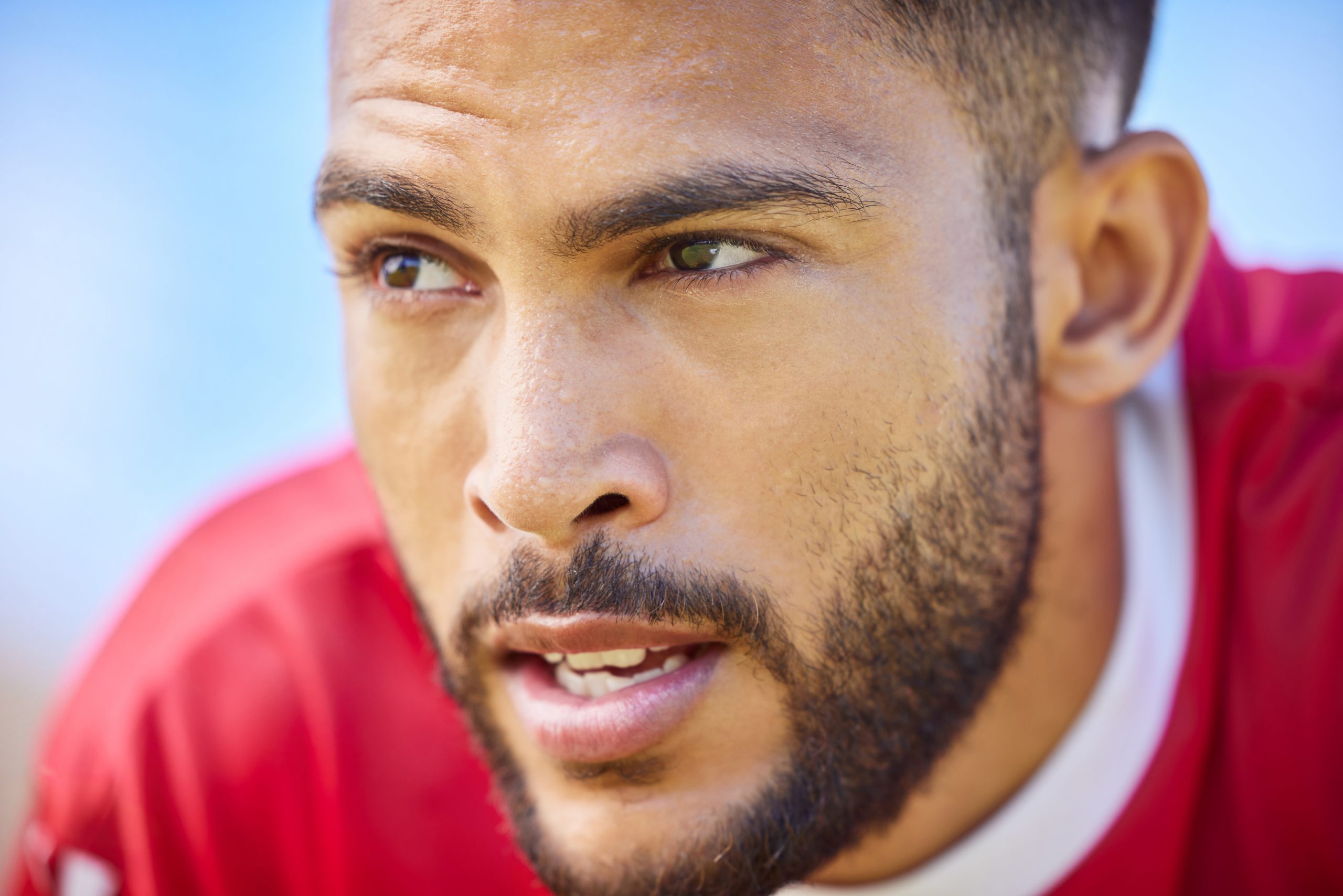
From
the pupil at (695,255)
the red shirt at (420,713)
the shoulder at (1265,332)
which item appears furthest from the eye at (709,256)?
the shoulder at (1265,332)

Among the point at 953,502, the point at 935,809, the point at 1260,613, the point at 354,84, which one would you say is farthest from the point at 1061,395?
the point at 354,84

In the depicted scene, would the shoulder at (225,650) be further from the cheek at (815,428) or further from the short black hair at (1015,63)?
the short black hair at (1015,63)

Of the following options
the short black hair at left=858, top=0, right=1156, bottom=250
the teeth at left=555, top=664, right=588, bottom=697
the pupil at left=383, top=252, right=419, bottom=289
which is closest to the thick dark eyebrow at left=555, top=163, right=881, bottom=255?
the short black hair at left=858, top=0, right=1156, bottom=250

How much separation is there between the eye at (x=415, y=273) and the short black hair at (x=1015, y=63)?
643mm

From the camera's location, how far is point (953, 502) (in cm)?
157

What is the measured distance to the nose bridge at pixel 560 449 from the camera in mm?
1291

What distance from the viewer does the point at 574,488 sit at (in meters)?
1.29

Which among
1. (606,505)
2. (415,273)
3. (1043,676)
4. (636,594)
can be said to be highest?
(415,273)

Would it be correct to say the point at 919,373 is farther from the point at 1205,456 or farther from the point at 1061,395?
the point at 1205,456

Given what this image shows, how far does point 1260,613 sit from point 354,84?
165 centimetres

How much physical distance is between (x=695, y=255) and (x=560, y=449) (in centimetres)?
30

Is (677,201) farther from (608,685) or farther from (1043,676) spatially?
(1043,676)

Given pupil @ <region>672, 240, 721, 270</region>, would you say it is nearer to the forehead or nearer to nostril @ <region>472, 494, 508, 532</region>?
the forehead

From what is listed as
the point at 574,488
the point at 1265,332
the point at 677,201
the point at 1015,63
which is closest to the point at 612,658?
the point at 574,488
